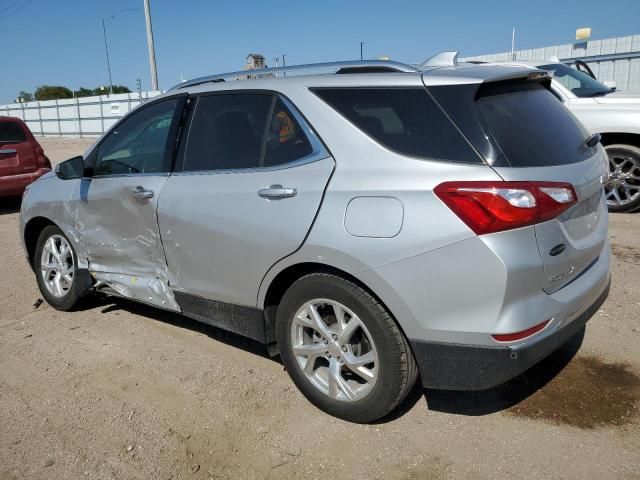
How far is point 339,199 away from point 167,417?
1585 millimetres

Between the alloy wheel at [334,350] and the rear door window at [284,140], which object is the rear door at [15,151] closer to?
the rear door window at [284,140]

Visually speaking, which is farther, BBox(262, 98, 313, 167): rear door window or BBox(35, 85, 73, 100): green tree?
BBox(35, 85, 73, 100): green tree

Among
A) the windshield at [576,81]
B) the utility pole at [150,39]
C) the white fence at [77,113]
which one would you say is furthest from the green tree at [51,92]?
the windshield at [576,81]

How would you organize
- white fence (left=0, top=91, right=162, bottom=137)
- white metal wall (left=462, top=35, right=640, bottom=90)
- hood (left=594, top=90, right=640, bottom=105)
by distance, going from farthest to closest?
white fence (left=0, top=91, right=162, bottom=137)
white metal wall (left=462, top=35, right=640, bottom=90)
hood (left=594, top=90, right=640, bottom=105)

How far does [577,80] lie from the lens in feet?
25.6

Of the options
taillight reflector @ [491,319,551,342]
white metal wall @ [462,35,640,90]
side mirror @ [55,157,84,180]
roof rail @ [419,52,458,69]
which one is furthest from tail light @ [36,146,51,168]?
white metal wall @ [462,35,640,90]

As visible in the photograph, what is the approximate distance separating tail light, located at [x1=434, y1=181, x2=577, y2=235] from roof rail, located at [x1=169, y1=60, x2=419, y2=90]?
0.77 meters

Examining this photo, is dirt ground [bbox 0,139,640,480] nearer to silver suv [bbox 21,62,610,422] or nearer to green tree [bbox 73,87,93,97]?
silver suv [bbox 21,62,610,422]

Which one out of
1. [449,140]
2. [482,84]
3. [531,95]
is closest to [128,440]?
[449,140]

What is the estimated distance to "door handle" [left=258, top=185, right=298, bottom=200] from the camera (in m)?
2.84

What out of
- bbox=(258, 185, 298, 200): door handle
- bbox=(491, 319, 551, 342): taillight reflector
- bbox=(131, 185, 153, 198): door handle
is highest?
bbox=(258, 185, 298, 200): door handle

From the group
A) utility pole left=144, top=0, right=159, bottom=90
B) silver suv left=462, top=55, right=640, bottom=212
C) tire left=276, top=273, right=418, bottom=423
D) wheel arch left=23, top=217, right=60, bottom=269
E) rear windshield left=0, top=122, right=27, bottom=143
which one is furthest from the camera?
utility pole left=144, top=0, right=159, bottom=90

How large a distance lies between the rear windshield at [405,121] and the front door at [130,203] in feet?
4.64

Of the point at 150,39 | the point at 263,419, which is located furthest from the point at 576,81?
the point at 150,39
